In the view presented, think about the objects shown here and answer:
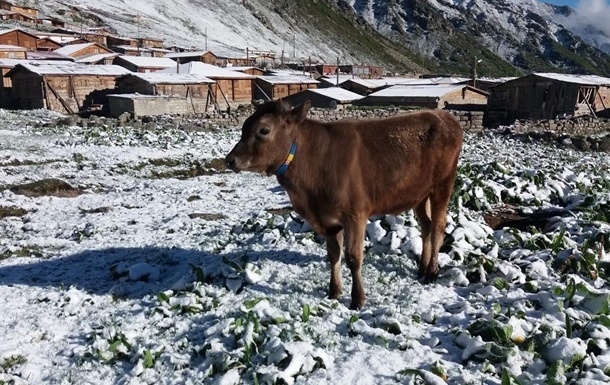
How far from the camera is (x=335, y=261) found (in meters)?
7.02

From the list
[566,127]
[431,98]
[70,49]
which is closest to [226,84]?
[431,98]

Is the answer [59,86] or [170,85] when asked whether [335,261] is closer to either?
[170,85]

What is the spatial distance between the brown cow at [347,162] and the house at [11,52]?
71502 mm

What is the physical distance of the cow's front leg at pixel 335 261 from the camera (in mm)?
6953

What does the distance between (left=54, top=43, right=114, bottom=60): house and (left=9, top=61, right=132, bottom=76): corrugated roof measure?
77.8 feet

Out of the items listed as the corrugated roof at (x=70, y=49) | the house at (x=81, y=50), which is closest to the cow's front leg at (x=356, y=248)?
the house at (x=81, y=50)

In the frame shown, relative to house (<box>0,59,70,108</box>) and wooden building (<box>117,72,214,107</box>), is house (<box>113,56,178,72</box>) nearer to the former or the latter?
wooden building (<box>117,72,214,107</box>)

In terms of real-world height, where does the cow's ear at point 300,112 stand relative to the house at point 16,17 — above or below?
below

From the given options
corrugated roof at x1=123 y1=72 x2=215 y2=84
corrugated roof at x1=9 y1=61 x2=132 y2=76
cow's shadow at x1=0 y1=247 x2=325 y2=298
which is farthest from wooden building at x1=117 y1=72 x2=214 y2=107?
cow's shadow at x1=0 y1=247 x2=325 y2=298

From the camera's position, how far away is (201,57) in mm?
87625

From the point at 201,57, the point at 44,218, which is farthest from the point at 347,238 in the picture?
the point at 201,57

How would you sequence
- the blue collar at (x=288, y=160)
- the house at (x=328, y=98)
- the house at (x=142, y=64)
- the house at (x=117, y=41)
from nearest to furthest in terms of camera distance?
the blue collar at (x=288, y=160) → the house at (x=328, y=98) → the house at (x=142, y=64) → the house at (x=117, y=41)

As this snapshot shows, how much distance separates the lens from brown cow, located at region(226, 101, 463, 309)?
625cm

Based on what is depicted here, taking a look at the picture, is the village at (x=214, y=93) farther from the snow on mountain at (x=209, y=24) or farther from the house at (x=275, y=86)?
the snow on mountain at (x=209, y=24)
